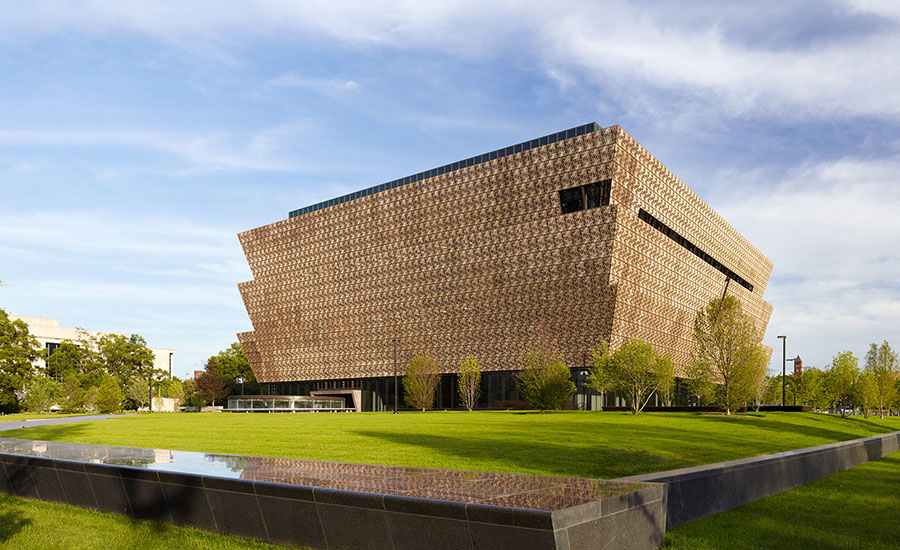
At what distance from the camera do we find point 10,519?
13781 mm

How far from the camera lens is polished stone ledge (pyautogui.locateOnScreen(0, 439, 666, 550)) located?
7.50 metres

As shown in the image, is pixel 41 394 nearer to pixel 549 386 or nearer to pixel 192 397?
pixel 192 397

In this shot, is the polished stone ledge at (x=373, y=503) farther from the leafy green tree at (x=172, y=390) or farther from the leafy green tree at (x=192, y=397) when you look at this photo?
the leafy green tree at (x=192, y=397)

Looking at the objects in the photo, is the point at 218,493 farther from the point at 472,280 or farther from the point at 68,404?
the point at 68,404

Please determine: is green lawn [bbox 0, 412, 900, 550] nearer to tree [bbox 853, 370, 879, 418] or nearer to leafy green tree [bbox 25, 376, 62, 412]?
tree [bbox 853, 370, 879, 418]

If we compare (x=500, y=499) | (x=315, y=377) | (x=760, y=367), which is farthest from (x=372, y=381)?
(x=500, y=499)

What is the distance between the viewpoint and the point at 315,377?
9688 centimetres

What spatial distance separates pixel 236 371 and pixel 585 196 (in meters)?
83.4

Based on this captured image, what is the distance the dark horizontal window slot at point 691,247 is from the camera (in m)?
75.8

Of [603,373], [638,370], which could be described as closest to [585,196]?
Result: [603,373]

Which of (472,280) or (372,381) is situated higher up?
(472,280)

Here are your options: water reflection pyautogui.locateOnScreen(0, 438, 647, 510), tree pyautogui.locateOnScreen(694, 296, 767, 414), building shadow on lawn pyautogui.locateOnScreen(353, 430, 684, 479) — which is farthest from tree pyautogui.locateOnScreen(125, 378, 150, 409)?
water reflection pyautogui.locateOnScreen(0, 438, 647, 510)

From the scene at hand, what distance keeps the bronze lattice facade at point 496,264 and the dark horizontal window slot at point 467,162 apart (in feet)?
0.68

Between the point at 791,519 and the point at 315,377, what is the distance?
89.9 m
